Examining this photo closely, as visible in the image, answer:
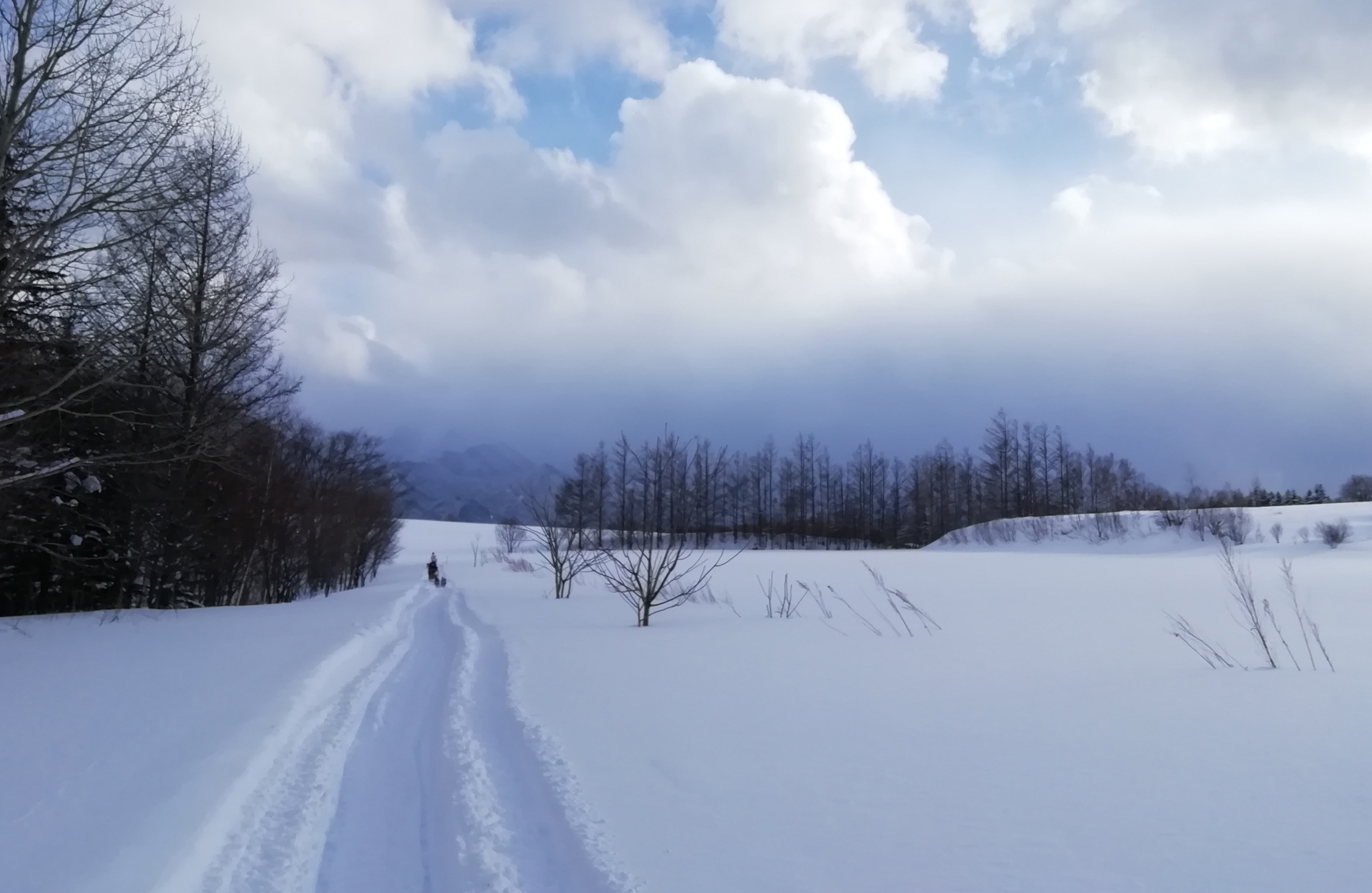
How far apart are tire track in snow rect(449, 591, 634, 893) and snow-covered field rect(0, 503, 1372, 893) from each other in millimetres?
27

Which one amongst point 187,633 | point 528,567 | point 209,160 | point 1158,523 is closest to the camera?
point 209,160

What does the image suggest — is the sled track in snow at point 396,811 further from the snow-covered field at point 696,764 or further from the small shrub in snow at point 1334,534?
the small shrub in snow at point 1334,534

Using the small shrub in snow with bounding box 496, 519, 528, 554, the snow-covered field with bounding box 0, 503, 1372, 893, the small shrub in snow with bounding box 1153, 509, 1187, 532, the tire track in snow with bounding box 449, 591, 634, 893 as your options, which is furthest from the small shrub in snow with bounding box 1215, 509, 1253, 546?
the small shrub in snow with bounding box 496, 519, 528, 554

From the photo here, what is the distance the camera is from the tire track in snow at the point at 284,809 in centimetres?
378

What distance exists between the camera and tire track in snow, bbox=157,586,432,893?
3.78 m

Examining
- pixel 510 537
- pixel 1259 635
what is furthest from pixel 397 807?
pixel 510 537

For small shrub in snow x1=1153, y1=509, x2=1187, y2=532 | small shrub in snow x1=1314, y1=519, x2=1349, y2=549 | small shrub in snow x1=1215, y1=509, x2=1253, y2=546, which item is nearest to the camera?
small shrub in snow x1=1314, y1=519, x2=1349, y2=549

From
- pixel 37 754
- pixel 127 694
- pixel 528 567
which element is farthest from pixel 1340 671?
pixel 528 567

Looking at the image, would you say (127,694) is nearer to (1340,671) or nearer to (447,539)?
(1340,671)

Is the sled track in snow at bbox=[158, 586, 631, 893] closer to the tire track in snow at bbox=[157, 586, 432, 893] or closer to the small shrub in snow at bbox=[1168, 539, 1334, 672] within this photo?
the tire track in snow at bbox=[157, 586, 432, 893]

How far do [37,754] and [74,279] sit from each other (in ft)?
22.0

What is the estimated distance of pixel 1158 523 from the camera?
4469cm

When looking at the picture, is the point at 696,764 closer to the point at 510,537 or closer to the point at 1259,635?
the point at 1259,635

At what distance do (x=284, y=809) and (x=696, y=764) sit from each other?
8.83ft
